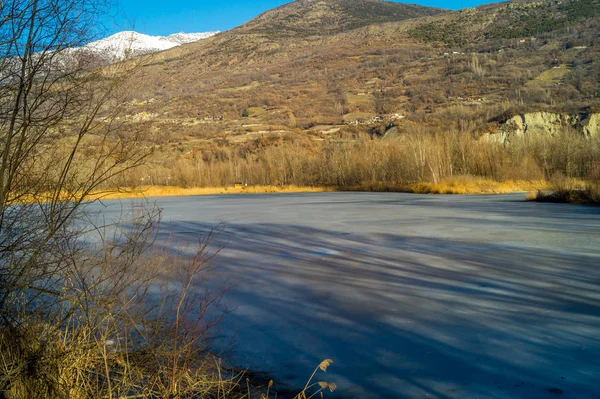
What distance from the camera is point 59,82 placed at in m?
3.48

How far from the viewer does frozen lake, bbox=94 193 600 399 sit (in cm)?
337

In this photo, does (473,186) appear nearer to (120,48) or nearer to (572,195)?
(572,195)

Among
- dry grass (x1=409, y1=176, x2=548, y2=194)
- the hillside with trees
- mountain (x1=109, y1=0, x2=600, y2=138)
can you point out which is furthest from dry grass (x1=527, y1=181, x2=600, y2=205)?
mountain (x1=109, y1=0, x2=600, y2=138)

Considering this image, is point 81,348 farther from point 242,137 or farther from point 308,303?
point 242,137

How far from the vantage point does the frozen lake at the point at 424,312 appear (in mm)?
3367

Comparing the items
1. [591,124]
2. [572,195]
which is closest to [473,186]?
[572,195]

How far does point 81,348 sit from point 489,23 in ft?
375

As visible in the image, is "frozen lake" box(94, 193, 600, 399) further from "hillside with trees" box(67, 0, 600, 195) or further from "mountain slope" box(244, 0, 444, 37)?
"mountain slope" box(244, 0, 444, 37)

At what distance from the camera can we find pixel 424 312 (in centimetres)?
473

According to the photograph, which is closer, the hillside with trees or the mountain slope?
the hillside with trees

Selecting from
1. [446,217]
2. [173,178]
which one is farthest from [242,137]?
[446,217]

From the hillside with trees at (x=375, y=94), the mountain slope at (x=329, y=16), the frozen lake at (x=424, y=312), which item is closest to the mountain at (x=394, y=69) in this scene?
the hillside with trees at (x=375, y=94)

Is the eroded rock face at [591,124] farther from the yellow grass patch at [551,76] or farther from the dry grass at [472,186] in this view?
the yellow grass patch at [551,76]

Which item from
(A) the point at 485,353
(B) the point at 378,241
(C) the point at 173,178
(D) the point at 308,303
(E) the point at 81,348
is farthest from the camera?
(C) the point at 173,178
